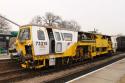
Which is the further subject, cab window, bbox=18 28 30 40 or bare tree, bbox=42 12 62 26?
bare tree, bbox=42 12 62 26

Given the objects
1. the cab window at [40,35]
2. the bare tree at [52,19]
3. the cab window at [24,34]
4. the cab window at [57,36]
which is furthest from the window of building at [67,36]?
the bare tree at [52,19]

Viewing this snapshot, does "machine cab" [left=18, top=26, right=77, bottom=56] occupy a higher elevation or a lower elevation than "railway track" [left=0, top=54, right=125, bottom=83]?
higher

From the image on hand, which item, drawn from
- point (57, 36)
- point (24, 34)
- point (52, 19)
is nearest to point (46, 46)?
point (57, 36)

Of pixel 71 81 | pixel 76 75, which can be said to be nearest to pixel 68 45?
pixel 76 75

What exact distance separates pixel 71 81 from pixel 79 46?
8.07 metres

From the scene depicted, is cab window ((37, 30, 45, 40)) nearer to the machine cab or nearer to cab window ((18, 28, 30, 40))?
the machine cab

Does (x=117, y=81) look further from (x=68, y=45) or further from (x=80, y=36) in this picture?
(x=80, y=36)

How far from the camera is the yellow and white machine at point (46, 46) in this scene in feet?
47.5

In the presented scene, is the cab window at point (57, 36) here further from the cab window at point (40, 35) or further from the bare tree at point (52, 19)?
the bare tree at point (52, 19)

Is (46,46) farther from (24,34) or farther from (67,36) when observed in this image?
(67,36)

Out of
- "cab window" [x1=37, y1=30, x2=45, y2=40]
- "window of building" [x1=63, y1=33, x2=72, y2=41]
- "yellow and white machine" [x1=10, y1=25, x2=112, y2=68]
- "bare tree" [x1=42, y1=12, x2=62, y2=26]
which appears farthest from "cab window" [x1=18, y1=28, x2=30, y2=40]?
"bare tree" [x1=42, y1=12, x2=62, y2=26]

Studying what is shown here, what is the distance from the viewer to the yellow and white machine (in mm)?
14477

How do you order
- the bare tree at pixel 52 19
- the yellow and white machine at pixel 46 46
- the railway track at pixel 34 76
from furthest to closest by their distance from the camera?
1. the bare tree at pixel 52 19
2. the yellow and white machine at pixel 46 46
3. the railway track at pixel 34 76

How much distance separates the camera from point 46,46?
1525 cm
